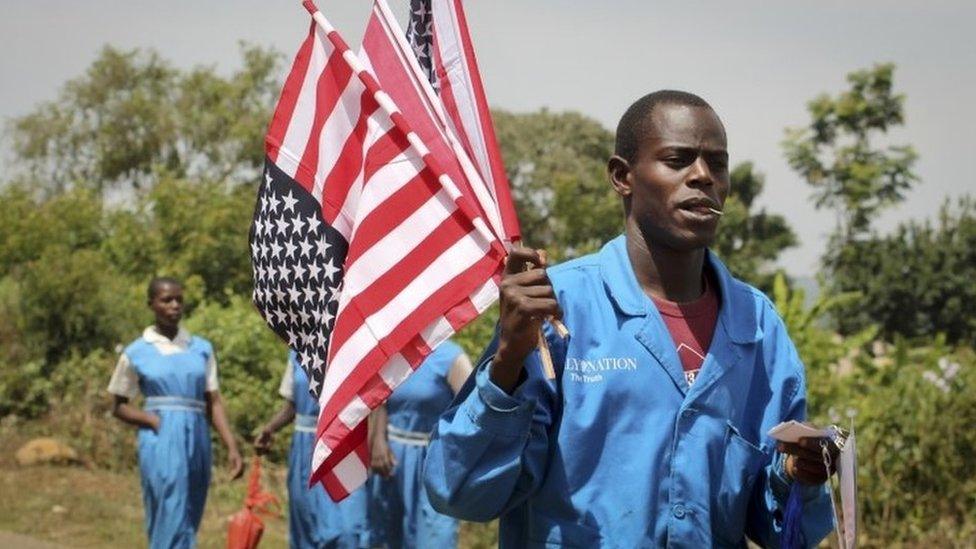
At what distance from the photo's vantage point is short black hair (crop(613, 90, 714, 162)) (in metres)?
3.96

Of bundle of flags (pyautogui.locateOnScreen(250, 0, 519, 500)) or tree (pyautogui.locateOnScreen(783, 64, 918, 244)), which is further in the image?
tree (pyautogui.locateOnScreen(783, 64, 918, 244))

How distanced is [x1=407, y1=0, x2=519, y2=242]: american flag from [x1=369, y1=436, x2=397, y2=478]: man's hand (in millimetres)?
5115

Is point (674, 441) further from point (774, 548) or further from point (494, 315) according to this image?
point (494, 315)

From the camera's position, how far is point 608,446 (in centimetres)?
373

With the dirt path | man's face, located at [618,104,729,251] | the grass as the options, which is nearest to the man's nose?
man's face, located at [618,104,729,251]

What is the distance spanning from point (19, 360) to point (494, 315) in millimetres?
7046

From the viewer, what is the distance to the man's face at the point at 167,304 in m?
10.5

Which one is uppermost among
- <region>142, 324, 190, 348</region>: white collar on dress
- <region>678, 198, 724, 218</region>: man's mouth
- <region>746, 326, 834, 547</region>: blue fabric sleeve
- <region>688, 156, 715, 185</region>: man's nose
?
<region>142, 324, 190, 348</region>: white collar on dress

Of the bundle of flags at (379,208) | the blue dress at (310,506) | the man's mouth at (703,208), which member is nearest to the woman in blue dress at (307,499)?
the blue dress at (310,506)

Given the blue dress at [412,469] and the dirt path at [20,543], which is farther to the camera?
the dirt path at [20,543]

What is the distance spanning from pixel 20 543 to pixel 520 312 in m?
9.74

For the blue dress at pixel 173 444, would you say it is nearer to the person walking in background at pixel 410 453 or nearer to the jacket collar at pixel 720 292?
the person walking in background at pixel 410 453

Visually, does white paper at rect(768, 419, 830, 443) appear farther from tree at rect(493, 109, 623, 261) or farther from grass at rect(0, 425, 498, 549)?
tree at rect(493, 109, 623, 261)

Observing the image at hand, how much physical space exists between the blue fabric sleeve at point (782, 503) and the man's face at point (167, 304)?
6.96 metres
